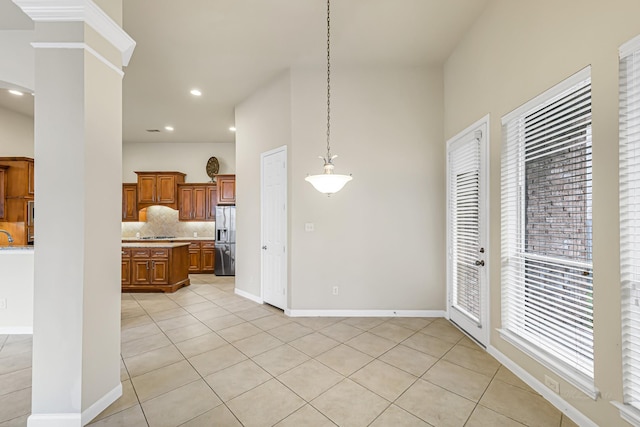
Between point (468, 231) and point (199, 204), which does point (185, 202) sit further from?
point (468, 231)

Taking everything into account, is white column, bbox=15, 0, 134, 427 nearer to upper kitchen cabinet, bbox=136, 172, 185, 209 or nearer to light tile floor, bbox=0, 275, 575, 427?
light tile floor, bbox=0, 275, 575, 427

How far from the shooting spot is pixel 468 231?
10.5ft

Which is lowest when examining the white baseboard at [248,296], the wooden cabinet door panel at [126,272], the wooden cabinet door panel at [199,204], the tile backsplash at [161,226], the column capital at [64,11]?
the white baseboard at [248,296]

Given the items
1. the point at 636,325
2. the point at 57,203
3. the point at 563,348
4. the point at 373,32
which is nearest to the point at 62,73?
the point at 57,203

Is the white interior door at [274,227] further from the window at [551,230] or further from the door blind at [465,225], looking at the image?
the window at [551,230]

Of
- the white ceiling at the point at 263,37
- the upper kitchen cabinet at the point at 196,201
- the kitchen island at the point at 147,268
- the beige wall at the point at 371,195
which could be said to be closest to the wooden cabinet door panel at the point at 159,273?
the kitchen island at the point at 147,268

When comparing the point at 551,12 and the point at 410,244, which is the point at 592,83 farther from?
the point at 410,244

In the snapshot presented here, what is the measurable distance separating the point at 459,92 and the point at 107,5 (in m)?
3.50

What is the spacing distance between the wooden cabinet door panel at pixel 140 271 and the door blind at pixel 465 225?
5.20 m

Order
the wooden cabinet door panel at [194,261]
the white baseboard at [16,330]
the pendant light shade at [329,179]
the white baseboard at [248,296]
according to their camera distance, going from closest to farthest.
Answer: the pendant light shade at [329,179] → the white baseboard at [16,330] → the white baseboard at [248,296] → the wooden cabinet door panel at [194,261]

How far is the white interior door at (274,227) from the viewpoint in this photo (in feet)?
13.2

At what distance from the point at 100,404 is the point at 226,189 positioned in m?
5.32

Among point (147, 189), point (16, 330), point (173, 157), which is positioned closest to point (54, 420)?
point (16, 330)

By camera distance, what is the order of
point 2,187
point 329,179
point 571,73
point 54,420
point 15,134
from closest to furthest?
1. point 54,420
2. point 571,73
3. point 329,179
4. point 2,187
5. point 15,134
